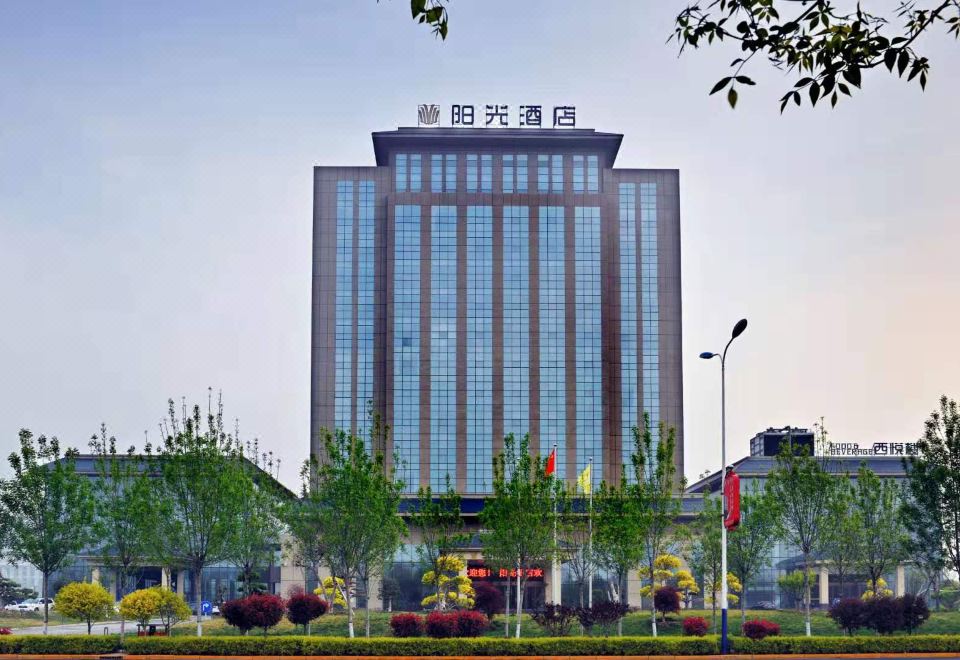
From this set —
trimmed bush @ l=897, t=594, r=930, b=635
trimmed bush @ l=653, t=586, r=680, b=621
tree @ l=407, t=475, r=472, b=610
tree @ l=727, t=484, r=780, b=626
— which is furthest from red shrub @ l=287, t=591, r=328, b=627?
trimmed bush @ l=897, t=594, r=930, b=635

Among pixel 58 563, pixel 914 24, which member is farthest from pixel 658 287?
pixel 914 24

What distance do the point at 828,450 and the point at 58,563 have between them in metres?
42.5

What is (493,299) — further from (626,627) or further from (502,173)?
(626,627)

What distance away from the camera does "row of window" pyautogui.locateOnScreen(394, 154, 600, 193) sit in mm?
131125

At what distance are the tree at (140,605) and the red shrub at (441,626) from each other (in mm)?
12999

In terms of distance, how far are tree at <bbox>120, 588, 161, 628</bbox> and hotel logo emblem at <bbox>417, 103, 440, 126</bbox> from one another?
8726cm

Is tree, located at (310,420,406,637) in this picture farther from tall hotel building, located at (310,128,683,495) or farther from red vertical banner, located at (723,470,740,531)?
tall hotel building, located at (310,128,683,495)

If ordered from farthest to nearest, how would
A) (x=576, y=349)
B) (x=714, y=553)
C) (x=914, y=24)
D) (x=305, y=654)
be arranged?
(x=576, y=349) < (x=714, y=553) < (x=305, y=654) < (x=914, y=24)

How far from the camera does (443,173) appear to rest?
13150cm

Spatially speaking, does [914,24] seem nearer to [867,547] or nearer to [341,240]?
[867,547]

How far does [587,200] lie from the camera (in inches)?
5148

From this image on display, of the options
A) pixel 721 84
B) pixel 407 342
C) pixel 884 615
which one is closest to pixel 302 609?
pixel 884 615

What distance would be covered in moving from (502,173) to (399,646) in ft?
290

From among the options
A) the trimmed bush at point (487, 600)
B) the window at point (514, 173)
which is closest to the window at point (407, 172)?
the window at point (514, 173)
